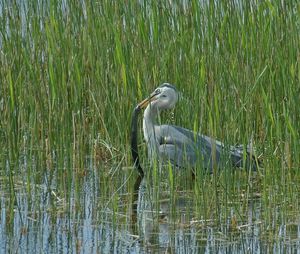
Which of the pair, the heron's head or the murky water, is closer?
the murky water

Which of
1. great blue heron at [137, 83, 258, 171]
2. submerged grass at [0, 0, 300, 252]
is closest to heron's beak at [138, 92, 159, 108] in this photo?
great blue heron at [137, 83, 258, 171]

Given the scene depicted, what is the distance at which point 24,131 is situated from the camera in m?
6.12

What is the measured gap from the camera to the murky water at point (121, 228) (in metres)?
4.51

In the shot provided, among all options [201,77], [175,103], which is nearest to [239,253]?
[201,77]

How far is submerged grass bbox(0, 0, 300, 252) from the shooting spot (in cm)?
551

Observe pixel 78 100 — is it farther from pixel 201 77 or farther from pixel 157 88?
pixel 201 77

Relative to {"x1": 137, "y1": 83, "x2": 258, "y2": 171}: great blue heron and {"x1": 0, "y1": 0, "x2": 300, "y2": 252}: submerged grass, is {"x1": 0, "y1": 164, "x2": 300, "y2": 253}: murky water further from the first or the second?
{"x1": 137, "y1": 83, "x2": 258, "y2": 171}: great blue heron

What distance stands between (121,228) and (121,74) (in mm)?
1673

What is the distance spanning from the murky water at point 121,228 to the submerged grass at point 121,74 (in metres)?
0.17

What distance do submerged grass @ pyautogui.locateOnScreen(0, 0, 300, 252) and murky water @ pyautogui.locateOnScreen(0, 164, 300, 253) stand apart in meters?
0.17

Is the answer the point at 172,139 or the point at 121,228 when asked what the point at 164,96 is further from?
the point at 121,228

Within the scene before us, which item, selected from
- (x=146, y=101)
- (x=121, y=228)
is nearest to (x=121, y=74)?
(x=146, y=101)

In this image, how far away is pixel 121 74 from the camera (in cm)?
627

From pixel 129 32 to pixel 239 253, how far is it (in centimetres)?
256
